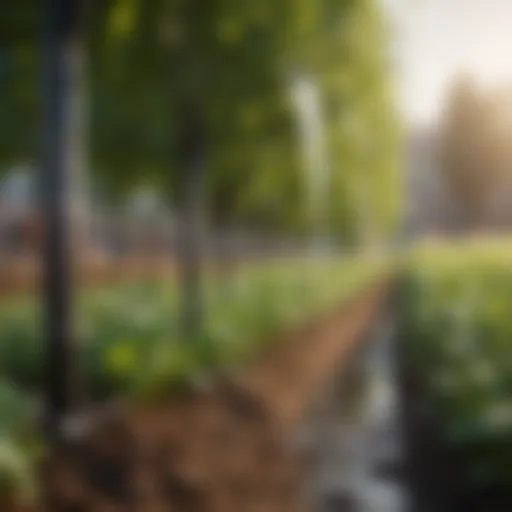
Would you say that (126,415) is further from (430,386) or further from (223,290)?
(430,386)

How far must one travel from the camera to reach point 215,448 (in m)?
1.26

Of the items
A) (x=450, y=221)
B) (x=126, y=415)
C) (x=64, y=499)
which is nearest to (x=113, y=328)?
(x=126, y=415)

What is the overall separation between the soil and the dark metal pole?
0.08 meters

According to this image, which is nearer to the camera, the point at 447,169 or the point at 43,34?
the point at 447,169

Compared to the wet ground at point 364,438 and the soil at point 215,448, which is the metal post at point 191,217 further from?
the wet ground at point 364,438

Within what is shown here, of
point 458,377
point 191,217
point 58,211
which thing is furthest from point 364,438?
point 58,211

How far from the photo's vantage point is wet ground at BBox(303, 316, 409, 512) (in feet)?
3.93

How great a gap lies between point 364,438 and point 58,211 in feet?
1.69

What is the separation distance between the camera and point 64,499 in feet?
4.17

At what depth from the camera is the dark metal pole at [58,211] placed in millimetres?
1292

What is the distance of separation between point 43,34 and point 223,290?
1.44ft

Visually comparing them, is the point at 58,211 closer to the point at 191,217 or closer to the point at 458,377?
the point at 191,217

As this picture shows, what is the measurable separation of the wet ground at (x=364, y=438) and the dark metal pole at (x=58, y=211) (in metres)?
0.36

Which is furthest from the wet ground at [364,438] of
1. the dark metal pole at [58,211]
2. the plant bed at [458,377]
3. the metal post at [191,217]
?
the dark metal pole at [58,211]
